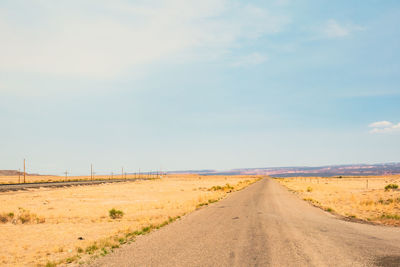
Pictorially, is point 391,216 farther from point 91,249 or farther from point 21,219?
point 21,219

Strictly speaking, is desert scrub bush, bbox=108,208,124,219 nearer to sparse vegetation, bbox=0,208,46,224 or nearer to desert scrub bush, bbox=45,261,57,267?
sparse vegetation, bbox=0,208,46,224

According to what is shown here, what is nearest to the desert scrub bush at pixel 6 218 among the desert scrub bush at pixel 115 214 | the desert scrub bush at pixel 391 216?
the desert scrub bush at pixel 115 214

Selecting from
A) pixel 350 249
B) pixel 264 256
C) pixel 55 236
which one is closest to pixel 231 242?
pixel 264 256

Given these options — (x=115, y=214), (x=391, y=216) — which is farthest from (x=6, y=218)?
(x=391, y=216)

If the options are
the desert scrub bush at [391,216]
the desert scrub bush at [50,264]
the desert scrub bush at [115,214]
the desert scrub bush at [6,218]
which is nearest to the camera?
the desert scrub bush at [50,264]

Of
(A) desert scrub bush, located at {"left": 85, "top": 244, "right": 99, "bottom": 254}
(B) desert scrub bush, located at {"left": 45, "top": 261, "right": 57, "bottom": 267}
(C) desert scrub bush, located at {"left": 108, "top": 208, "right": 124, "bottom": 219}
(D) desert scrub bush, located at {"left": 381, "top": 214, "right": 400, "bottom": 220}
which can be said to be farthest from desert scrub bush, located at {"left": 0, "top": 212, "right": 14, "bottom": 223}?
(D) desert scrub bush, located at {"left": 381, "top": 214, "right": 400, "bottom": 220}

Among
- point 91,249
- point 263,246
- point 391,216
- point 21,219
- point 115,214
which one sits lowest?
point 391,216

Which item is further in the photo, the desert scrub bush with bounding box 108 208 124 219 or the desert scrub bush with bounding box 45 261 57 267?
the desert scrub bush with bounding box 108 208 124 219

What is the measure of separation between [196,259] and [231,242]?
2.51 m

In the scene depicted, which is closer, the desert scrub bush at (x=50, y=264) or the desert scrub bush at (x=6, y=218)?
the desert scrub bush at (x=50, y=264)

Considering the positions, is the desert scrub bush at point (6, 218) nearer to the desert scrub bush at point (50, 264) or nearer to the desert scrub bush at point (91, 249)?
the desert scrub bush at point (91, 249)

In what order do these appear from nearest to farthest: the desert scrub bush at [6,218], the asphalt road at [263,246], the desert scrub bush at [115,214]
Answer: the asphalt road at [263,246] < the desert scrub bush at [6,218] < the desert scrub bush at [115,214]

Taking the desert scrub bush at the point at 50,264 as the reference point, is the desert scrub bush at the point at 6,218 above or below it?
below

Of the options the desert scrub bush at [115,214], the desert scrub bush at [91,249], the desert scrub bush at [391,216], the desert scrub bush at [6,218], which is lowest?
the desert scrub bush at [391,216]
